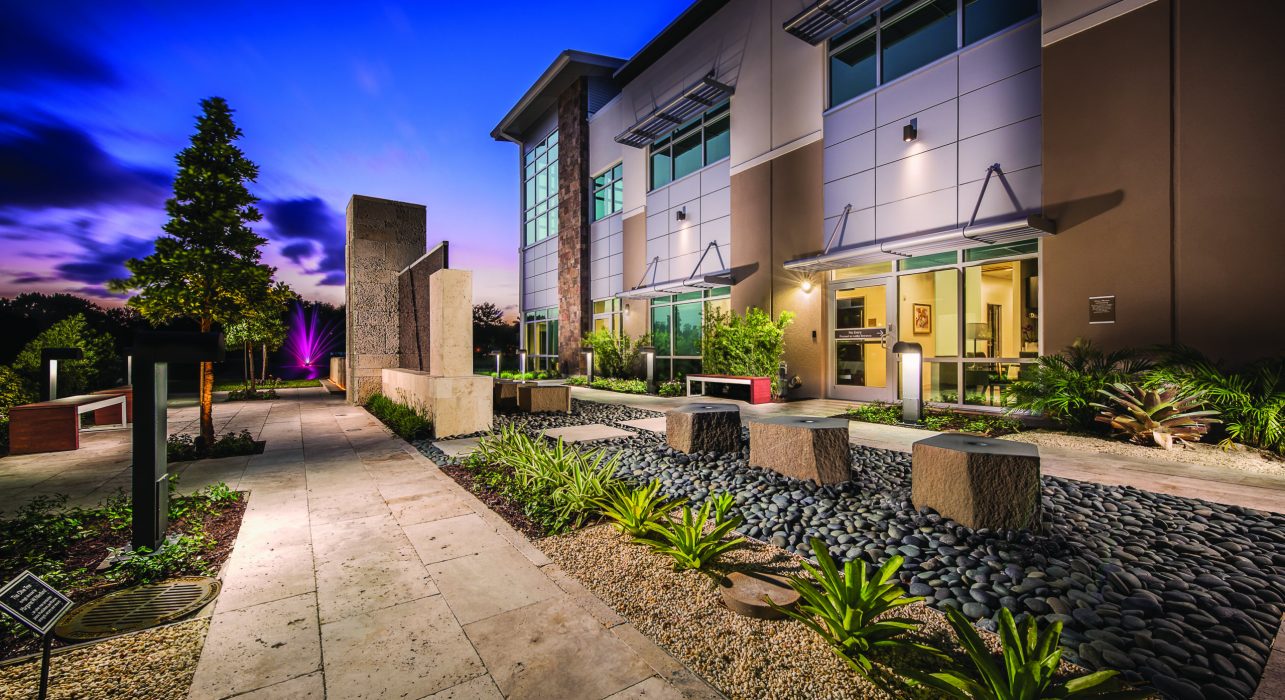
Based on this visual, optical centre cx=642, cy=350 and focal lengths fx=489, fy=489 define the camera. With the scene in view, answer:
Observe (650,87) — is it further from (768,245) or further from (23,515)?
(23,515)

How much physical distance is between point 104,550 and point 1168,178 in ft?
39.3

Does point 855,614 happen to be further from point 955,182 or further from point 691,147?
point 691,147

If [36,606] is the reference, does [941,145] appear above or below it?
above

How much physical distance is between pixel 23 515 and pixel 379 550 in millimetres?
3189

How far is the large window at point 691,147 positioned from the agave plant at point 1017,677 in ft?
44.8

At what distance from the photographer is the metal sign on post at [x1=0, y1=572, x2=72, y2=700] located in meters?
1.61

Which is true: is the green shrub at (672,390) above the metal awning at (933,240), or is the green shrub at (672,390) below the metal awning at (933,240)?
below

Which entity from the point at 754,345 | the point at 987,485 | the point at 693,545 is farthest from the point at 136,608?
the point at 754,345

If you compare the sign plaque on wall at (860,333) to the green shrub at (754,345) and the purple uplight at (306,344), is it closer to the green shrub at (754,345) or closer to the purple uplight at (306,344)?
the green shrub at (754,345)

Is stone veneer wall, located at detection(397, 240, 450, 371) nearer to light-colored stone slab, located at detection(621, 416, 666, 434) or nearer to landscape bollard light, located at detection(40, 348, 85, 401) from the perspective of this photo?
light-colored stone slab, located at detection(621, 416, 666, 434)

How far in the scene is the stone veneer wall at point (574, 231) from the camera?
754 inches

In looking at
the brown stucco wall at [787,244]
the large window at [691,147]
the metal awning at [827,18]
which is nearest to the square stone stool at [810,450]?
the brown stucco wall at [787,244]

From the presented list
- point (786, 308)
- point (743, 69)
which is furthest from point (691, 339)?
point (743, 69)

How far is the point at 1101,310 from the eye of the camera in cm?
736
